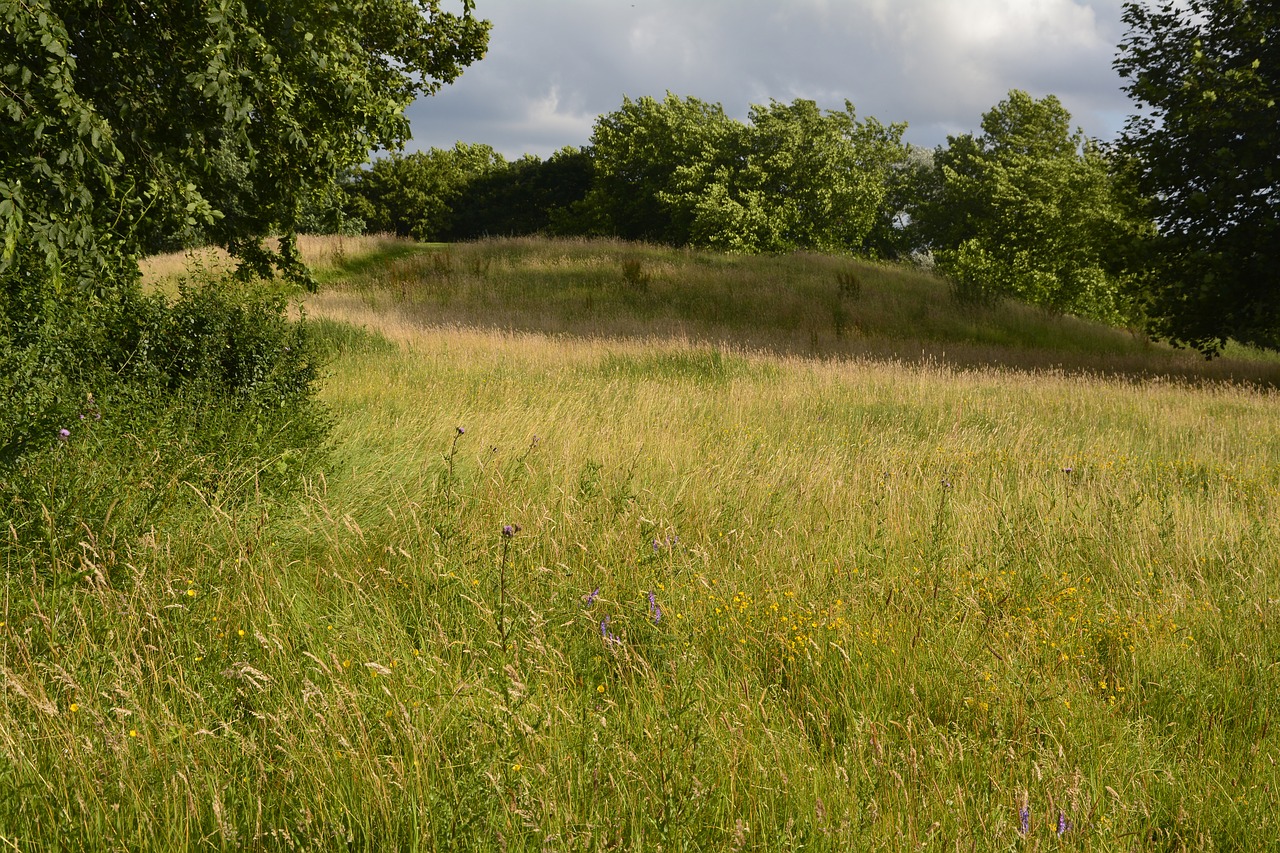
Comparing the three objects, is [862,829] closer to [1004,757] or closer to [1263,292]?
[1004,757]

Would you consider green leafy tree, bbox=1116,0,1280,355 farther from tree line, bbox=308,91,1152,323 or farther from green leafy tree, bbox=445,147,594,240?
green leafy tree, bbox=445,147,594,240

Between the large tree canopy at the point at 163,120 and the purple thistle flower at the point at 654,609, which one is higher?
the large tree canopy at the point at 163,120

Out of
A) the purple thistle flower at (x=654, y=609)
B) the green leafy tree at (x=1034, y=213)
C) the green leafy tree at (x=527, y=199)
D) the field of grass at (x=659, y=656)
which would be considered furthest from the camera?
the green leafy tree at (x=527, y=199)

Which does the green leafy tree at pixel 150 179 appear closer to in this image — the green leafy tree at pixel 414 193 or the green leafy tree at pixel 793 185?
the green leafy tree at pixel 793 185

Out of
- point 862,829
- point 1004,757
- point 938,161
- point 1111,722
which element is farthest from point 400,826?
point 938,161

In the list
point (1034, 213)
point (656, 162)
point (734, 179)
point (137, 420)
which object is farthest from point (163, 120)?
point (656, 162)

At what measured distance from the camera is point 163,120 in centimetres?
745

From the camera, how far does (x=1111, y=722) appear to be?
2.88m

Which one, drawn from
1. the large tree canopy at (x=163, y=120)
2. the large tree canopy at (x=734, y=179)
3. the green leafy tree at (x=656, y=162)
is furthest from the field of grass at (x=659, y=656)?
the green leafy tree at (x=656, y=162)

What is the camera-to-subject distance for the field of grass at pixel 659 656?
2242mm

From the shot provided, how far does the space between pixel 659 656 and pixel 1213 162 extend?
699 inches

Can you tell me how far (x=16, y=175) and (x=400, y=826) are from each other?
608 centimetres

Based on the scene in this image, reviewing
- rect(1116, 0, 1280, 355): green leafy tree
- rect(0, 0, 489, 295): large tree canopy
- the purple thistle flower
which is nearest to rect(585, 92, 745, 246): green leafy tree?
rect(1116, 0, 1280, 355): green leafy tree

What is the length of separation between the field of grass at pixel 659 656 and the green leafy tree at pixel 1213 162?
11082mm
